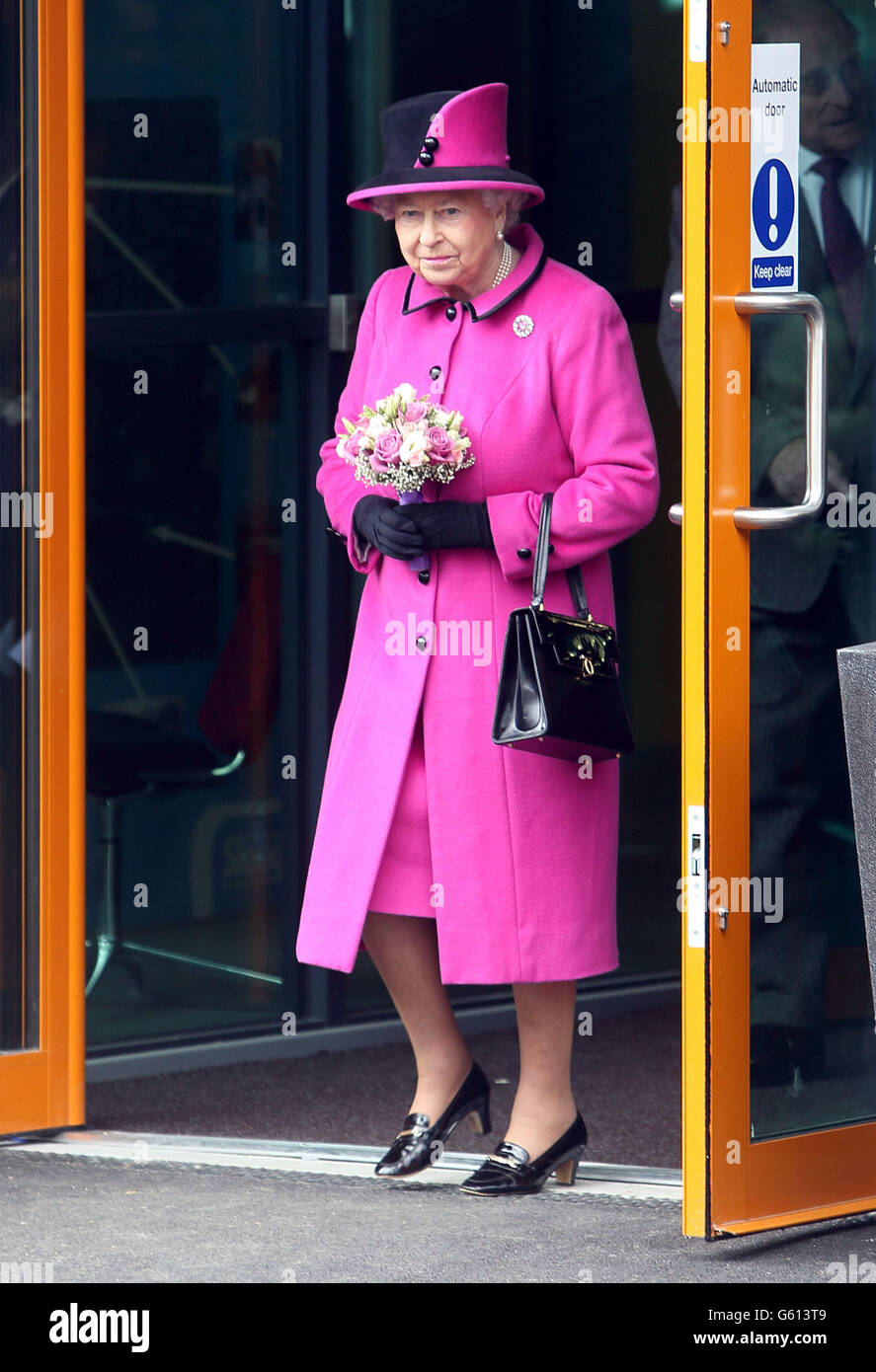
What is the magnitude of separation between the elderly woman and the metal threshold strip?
0.10 metres

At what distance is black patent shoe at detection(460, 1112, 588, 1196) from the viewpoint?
4.14m

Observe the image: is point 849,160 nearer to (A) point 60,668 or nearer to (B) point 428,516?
(B) point 428,516

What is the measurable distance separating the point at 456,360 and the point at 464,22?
220cm

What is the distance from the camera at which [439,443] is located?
3.97 metres

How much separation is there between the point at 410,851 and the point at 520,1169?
57cm

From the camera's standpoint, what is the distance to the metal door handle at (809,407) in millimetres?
3615

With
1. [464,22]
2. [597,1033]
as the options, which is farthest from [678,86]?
[597,1033]

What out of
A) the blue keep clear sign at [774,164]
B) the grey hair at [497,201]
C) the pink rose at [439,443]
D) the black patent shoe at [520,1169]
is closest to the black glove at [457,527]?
the pink rose at [439,443]

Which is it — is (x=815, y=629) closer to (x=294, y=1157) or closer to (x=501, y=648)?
(x=501, y=648)

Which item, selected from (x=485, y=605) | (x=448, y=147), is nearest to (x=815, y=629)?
(x=485, y=605)
